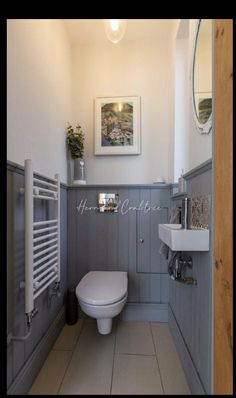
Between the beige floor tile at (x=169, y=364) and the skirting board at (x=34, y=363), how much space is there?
→ 28.4 inches

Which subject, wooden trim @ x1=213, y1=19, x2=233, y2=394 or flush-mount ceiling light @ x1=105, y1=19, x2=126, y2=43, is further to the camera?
flush-mount ceiling light @ x1=105, y1=19, x2=126, y2=43

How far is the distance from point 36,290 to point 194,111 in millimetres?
1385

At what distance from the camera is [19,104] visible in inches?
44.4

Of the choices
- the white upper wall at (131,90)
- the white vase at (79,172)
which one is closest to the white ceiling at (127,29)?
the white upper wall at (131,90)

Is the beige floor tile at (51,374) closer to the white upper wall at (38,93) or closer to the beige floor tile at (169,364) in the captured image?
the beige floor tile at (169,364)

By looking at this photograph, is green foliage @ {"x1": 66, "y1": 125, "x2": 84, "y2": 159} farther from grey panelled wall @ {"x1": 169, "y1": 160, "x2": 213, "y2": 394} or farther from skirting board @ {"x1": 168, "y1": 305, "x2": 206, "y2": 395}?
skirting board @ {"x1": 168, "y1": 305, "x2": 206, "y2": 395}

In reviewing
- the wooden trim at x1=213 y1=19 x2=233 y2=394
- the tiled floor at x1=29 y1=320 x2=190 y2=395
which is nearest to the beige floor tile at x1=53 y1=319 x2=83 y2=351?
the tiled floor at x1=29 y1=320 x2=190 y2=395

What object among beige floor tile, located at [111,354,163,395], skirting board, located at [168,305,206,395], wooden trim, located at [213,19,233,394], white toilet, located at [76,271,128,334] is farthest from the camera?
white toilet, located at [76,271,128,334]

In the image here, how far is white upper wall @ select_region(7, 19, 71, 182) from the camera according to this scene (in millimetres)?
1076

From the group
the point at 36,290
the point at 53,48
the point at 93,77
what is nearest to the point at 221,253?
the point at 36,290

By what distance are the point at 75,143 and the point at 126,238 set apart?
996 millimetres

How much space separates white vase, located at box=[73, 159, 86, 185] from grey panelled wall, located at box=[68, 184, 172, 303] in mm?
99

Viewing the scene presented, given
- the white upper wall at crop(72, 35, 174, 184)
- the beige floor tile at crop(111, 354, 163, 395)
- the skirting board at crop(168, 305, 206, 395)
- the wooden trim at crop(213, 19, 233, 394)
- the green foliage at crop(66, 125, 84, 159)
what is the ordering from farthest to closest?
the white upper wall at crop(72, 35, 174, 184), the green foliage at crop(66, 125, 84, 159), the beige floor tile at crop(111, 354, 163, 395), the skirting board at crop(168, 305, 206, 395), the wooden trim at crop(213, 19, 233, 394)

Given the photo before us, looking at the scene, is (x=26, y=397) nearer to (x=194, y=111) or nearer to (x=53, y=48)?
(x=194, y=111)
